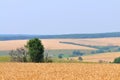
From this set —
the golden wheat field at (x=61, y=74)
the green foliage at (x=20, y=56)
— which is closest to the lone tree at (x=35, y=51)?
the green foliage at (x=20, y=56)

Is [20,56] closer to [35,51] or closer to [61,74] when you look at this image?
[35,51]

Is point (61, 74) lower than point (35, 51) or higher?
higher

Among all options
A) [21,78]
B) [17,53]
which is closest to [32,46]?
[17,53]

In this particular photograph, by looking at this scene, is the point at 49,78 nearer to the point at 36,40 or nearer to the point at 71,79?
the point at 71,79

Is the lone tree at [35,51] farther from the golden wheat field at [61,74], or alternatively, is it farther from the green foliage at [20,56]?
the golden wheat field at [61,74]

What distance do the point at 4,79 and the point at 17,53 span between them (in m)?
66.4

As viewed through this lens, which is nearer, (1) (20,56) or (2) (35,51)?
(2) (35,51)

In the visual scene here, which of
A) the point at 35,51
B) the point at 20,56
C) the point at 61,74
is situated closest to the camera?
the point at 61,74

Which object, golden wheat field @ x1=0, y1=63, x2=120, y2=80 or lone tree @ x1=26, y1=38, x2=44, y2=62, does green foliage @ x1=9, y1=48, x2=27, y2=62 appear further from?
golden wheat field @ x1=0, y1=63, x2=120, y2=80

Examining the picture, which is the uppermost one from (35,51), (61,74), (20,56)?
(61,74)

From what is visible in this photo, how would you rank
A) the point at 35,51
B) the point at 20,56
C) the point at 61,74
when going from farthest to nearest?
the point at 20,56
the point at 35,51
the point at 61,74

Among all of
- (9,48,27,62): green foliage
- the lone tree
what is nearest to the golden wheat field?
the lone tree

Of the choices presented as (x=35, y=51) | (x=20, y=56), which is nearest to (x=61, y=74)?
(x=35, y=51)

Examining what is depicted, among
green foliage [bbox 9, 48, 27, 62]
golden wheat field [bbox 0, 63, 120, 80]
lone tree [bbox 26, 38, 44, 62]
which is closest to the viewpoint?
golden wheat field [bbox 0, 63, 120, 80]
